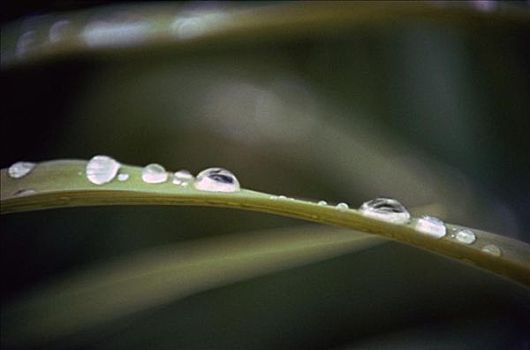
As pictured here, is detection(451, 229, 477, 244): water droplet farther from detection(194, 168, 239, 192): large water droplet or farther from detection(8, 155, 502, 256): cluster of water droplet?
detection(194, 168, 239, 192): large water droplet

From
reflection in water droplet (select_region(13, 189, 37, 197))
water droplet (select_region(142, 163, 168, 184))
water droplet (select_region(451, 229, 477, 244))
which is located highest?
reflection in water droplet (select_region(13, 189, 37, 197))

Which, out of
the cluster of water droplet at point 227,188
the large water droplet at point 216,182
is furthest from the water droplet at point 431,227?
the large water droplet at point 216,182

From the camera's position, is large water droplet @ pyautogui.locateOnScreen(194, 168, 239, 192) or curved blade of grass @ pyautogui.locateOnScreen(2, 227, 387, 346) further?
curved blade of grass @ pyautogui.locateOnScreen(2, 227, 387, 346)

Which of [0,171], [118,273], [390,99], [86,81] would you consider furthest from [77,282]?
[390,99]

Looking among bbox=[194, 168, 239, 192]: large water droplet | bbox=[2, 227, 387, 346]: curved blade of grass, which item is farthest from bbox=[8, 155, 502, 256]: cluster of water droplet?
bbox=[2, 227, 387, 346]: curved blade of grass

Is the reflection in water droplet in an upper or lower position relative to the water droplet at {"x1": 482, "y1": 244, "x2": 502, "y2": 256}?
upper

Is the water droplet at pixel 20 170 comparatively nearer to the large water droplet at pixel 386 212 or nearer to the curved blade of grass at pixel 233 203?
the curved blade of grass at pixel 233 203

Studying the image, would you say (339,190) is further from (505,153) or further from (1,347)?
(1,347)
